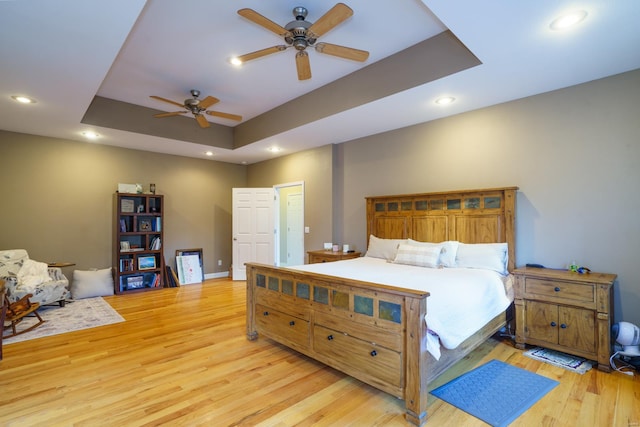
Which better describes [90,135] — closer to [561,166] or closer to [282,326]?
A: [282,326]

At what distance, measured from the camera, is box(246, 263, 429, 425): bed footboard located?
203 cm

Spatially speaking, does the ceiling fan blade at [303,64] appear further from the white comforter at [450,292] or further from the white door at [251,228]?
the white door at [251,228]

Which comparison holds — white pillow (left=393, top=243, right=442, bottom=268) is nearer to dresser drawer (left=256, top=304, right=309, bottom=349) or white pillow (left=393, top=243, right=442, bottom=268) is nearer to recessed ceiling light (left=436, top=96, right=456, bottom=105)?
dresser drawer (left=256, top=304, right=309, bottom=349)

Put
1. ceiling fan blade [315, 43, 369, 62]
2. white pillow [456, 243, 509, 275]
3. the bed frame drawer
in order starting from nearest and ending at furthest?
the bed frame drawer
ceiling fan blade [315, 43, 369, 62]
white pillow [456, 243, 509, 275]

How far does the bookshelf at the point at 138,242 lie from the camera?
5691 millimetres

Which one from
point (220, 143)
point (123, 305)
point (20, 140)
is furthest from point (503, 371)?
point (20, 140)

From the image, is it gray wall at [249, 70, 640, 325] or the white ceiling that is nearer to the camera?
the white ceiling

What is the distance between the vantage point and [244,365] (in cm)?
280

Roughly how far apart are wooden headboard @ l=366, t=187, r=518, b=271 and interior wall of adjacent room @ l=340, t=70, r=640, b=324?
0.58 feet

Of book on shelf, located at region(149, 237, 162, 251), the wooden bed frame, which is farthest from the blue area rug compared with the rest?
book on shelf, located at region(149, 237, 162, 251)

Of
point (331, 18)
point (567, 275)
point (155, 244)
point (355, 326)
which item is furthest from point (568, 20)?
point (155, 244)

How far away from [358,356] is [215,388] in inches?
44.3

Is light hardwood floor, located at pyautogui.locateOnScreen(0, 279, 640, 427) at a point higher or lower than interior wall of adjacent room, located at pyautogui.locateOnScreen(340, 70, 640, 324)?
lower

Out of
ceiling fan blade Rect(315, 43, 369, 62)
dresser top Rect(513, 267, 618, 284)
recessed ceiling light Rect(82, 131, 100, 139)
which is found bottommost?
dresser top Rect(513, 267, 618, 284)
